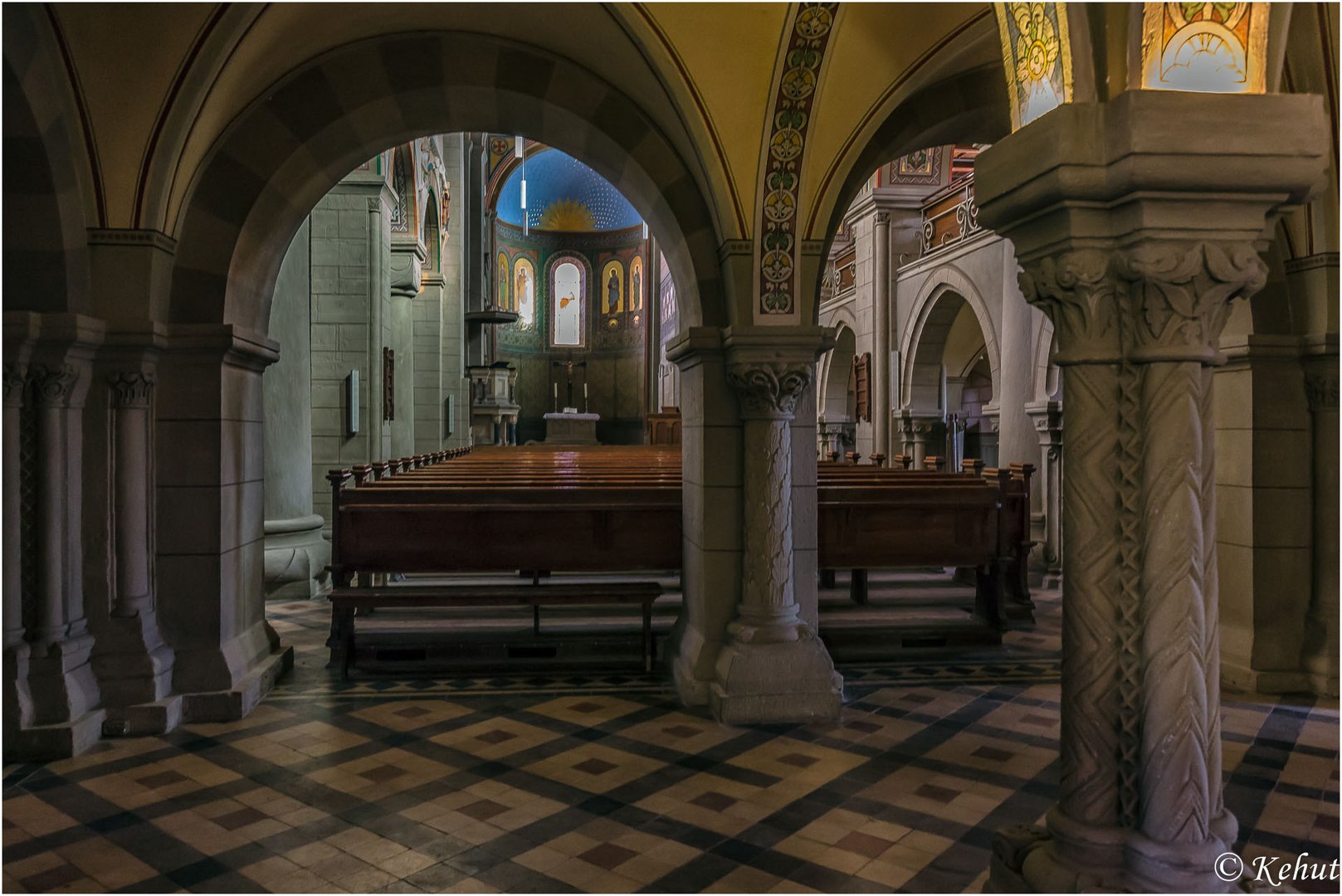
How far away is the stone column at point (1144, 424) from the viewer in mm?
1957

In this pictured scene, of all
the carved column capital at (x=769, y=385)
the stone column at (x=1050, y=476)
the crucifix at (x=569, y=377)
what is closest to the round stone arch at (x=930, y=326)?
the stone column at (x=1050, y=476)

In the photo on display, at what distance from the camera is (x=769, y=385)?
4508mm

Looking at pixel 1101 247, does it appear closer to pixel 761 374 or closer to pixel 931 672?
pixel 761 374

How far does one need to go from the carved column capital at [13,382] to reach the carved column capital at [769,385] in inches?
129

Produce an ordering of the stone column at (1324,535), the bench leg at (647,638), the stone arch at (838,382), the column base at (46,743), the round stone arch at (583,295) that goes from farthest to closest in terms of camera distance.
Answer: the round stone arch at (583,295) → the stone arch at (838,382) → the bench leg at (647,638) → the stone column at (1324,535) → the column base at (46,743)

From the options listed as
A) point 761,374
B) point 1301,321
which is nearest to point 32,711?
point 761,374

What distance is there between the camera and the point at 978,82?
205 inches

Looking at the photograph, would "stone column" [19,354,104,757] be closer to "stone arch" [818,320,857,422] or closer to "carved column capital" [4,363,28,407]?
"carved column capital" [4,363,28,407]

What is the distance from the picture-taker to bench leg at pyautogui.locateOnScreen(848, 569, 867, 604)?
6930 mm

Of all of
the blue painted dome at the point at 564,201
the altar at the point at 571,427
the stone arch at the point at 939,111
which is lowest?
the altar at the point at 571,427

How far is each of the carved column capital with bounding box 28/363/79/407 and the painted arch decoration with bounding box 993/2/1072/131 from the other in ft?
13.3

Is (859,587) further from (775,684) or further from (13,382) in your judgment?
(13,382)

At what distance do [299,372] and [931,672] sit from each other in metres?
5.53

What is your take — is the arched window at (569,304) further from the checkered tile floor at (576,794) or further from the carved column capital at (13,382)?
the carved column capital at (13,382)
